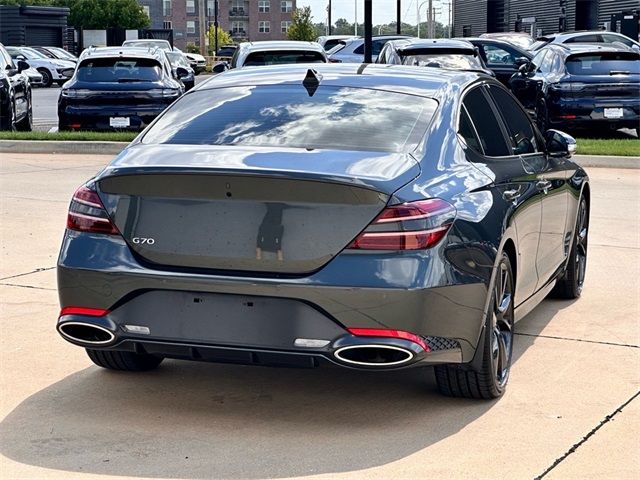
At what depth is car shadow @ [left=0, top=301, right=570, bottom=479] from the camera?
5.08 m

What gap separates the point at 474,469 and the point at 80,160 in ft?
42.7

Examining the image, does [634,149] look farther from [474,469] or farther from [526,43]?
[526,43]

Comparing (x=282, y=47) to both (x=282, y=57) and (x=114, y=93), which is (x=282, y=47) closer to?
(x=282, y=57)

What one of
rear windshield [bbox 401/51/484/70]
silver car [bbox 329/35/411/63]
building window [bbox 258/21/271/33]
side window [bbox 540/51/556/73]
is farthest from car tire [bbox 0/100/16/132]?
building window [bbox 258/21/271/33]

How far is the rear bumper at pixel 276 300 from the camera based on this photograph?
521cm

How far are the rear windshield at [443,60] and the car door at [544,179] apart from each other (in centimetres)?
1347

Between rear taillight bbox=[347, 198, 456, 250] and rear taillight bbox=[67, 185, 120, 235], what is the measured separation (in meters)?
1.09

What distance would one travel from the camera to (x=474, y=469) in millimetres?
4992

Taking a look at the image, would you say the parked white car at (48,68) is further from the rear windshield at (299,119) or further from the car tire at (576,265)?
the rear windshield at (299,119)

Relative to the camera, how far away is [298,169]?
532 centimetres

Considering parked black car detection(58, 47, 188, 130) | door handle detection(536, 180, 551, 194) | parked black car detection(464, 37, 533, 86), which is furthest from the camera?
parked black car detection(464, 37, 533, 86)

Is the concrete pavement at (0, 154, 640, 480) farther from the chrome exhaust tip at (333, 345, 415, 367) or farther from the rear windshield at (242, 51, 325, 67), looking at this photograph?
the rear windshield at (242, 51, 325, 67)

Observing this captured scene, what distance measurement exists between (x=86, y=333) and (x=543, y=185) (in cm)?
279

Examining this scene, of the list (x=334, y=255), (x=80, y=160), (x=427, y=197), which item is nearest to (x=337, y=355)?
(x=334, y=255)
